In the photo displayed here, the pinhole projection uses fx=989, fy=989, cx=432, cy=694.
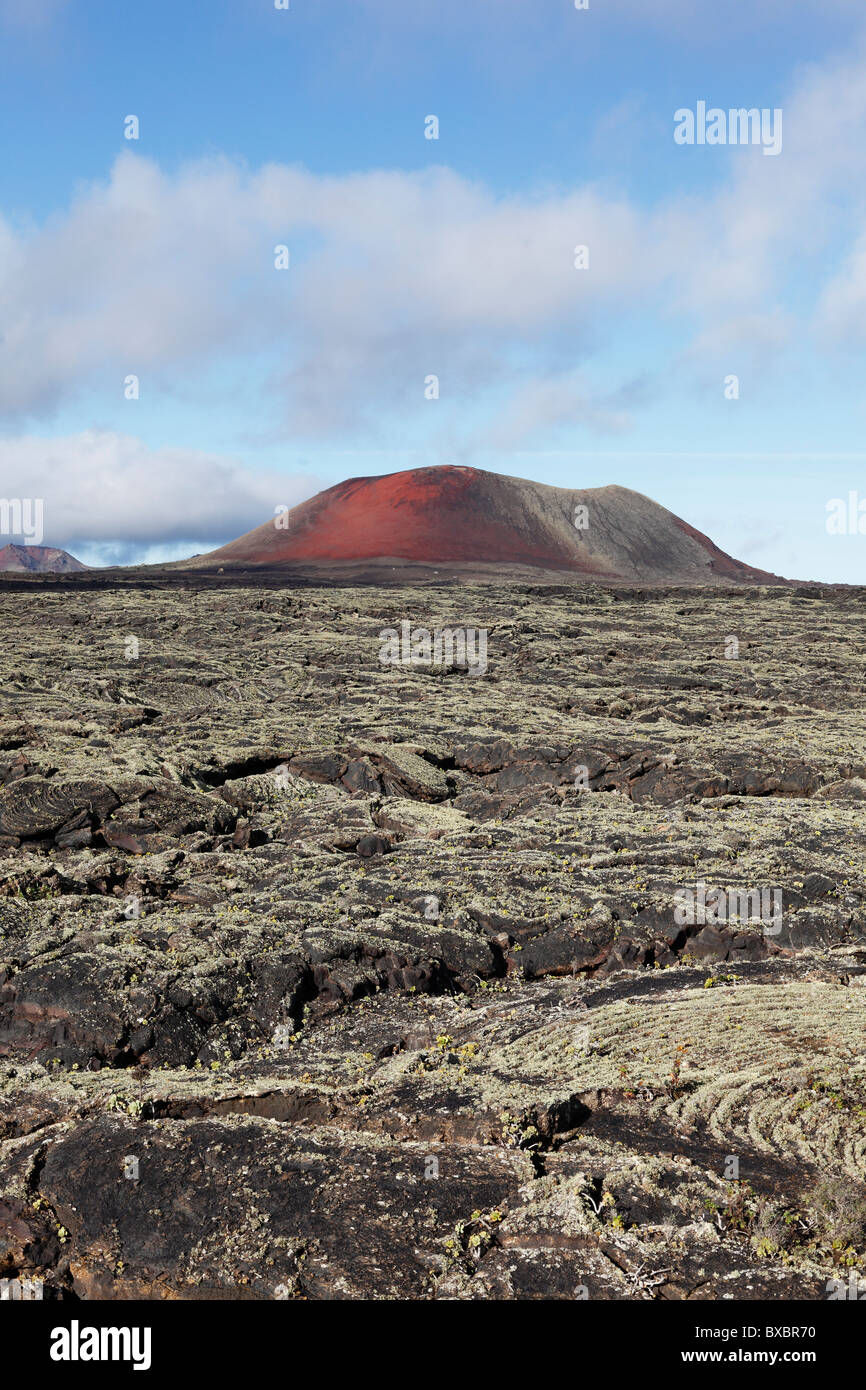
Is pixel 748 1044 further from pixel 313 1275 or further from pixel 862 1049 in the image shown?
pixel 313 1275

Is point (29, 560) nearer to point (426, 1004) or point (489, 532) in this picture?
point (489, 532)

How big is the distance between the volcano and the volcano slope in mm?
61254

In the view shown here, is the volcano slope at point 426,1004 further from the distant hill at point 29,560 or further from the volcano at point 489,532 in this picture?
the distant hill at point 29,560

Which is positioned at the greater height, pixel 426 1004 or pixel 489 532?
pixel 489 532

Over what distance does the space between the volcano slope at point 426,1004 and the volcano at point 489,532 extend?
61.3 m

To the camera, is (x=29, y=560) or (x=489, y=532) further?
(x=29, y=560)

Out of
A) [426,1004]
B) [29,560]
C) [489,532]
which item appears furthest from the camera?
[29,560]

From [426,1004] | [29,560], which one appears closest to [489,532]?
[426,1004]

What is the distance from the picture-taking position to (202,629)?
31844 millimetres

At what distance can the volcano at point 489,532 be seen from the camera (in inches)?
3307

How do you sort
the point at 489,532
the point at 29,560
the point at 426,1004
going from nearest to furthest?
the point at 426,1004
the point at 489,532
the point at 29,560

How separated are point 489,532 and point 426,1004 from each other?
8258 cm

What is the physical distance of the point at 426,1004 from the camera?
988 centimetres

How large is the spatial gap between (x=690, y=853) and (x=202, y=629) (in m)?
22.2
